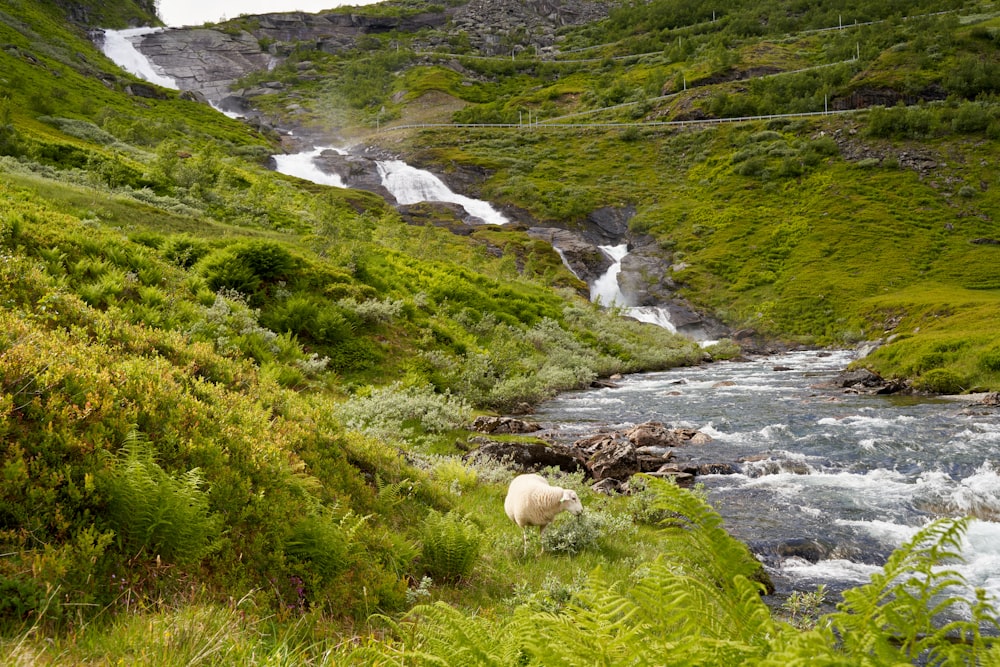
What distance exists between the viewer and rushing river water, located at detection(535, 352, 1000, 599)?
9.67 meters

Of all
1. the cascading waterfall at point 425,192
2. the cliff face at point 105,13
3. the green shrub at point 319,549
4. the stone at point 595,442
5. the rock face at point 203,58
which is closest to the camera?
the green shrub at point 319,549

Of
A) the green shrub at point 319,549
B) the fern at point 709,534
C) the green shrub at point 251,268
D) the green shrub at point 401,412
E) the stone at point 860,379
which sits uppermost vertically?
the fern at point 709,534

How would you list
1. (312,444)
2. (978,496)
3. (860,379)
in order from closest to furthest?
(312,444), (978,496), (860,379)

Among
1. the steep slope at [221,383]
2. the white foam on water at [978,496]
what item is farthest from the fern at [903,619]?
the white foam on water at [978,496]

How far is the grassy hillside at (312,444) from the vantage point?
8.67 ft

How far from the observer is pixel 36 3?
13488cm

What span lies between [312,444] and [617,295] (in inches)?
2193

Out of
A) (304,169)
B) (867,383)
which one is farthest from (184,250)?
(304,169)

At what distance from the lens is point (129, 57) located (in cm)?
15550

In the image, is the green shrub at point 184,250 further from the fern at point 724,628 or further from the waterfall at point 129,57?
the waterfall at point 129,57

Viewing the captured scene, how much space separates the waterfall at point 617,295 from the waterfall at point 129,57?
132051 millimetres

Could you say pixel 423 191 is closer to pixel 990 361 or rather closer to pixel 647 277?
pixel 647 277

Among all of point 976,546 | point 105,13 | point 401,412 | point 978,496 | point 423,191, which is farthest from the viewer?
point 105,13

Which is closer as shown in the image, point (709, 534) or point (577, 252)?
point (709, 534)
